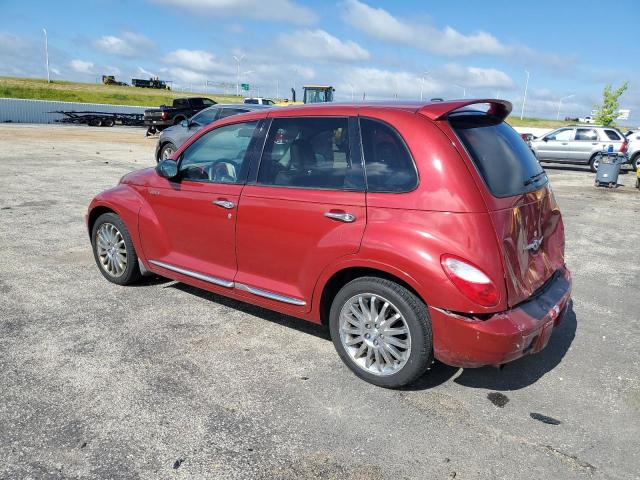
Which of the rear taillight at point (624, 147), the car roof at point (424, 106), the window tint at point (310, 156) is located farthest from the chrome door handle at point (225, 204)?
the rear taillight at point (624, 147)

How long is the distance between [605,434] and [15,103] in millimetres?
43090

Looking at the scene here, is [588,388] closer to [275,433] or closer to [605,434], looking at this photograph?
[605,434]

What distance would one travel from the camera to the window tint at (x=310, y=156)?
341cm

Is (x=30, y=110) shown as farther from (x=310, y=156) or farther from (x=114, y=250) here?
(x=310, y=156)

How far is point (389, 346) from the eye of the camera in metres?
3.27

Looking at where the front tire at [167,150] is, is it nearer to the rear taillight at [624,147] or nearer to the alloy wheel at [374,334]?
the alloy wheel at [374,334]

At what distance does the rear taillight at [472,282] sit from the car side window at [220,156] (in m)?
1.80

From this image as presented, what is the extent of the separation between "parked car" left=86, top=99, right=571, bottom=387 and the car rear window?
0.01m

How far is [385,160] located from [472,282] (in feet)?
3.11

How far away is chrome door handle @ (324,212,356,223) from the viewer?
3250 millimetres

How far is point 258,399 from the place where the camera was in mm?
3199

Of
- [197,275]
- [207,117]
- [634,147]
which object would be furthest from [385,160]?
[634,147]

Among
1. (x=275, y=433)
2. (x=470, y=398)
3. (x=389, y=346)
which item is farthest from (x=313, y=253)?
(x=470, y=398)

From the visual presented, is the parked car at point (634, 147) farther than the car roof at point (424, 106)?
Yes
